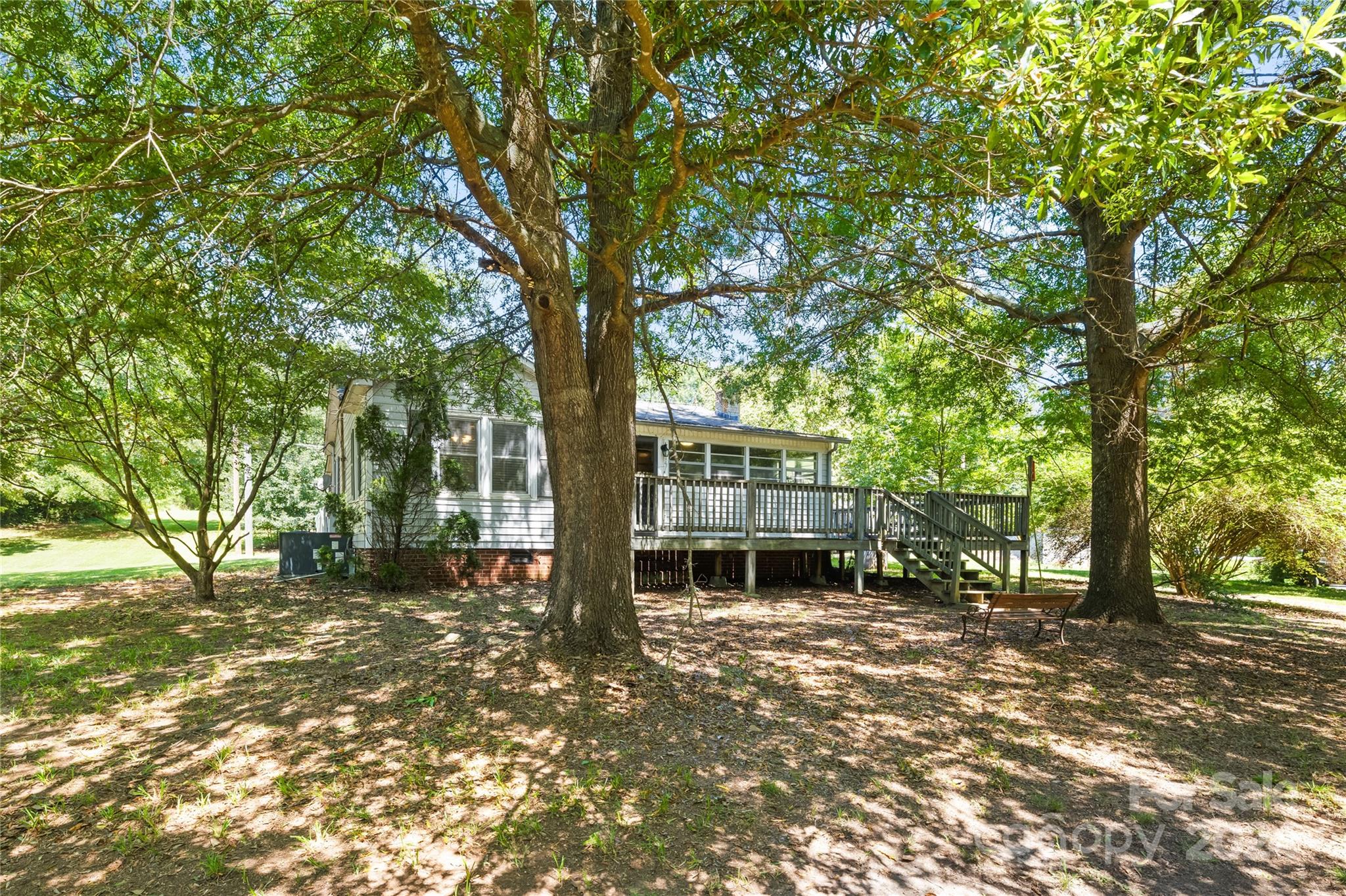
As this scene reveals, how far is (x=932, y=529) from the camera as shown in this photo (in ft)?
43.3

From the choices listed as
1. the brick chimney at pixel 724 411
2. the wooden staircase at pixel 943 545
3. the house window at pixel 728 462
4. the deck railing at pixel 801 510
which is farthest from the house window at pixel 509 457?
the wooden staircase at pixel 943 545

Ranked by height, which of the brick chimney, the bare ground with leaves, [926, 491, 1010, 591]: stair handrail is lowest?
the bare ground with leaves

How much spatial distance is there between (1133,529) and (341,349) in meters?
12.1

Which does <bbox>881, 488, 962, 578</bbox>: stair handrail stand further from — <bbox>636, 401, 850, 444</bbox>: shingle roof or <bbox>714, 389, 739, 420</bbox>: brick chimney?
<bbox>714, 389, 739, 420</bbox>: brick chimney

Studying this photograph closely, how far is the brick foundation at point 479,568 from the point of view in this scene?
41.6 feet

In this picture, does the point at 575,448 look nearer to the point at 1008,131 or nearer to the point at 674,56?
the point at 674,56

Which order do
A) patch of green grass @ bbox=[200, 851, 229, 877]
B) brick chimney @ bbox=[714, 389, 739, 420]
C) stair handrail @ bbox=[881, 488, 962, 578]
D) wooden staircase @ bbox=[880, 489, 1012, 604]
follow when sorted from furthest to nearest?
1. brick chimney @ bbox=[714, 389, 739, 420]
2. stair handrail @ bbox=[881, 488, 962, 578]
3. wooden staircase @ bbox=[880, 489, 1012, 604]
4. patch of green grass @ bbox=[200, 851, 229, 877]

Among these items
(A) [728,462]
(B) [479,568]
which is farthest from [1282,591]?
(B) [479,568]

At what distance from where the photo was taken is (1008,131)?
3404 millimetres

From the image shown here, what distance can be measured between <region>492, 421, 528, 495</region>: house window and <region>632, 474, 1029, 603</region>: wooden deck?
2948 millimetres

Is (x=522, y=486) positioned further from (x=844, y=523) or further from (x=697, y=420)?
(x=844, y=523)

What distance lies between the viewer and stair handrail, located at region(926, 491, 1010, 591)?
12.1 meters

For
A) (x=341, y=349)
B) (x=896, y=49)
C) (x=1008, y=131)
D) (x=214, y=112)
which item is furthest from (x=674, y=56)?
(x=341, y=349)

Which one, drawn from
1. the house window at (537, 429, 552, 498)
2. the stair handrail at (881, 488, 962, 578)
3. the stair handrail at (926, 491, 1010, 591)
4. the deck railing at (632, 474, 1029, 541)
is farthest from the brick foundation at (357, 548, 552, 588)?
the stair handrail at (926, 491, 1010, 591)
